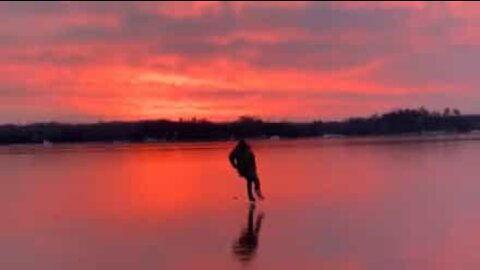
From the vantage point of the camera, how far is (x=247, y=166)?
2264cm

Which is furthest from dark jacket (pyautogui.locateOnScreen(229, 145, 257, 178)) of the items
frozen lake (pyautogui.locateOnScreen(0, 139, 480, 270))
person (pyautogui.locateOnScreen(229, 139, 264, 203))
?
frozen lake (pyautogui.locateOnScreen(0, 139, 480, 270))

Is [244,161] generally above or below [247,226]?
above

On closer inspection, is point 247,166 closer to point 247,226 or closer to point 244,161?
point 244,161

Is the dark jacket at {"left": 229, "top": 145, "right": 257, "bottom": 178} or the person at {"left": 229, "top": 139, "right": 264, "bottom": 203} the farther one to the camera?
the dark jacket at {"left": 229, "top": 145, "right": 257, "bottom": 178}

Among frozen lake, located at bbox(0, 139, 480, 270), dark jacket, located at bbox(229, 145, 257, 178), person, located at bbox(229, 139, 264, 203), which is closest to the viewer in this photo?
frozen lake, located at bbox(0, 139, 480, 270)

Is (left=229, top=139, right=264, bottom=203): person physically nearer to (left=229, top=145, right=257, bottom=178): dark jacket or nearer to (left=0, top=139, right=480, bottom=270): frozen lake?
(left=229, top=145, right=257, bottom=178): dark jacket

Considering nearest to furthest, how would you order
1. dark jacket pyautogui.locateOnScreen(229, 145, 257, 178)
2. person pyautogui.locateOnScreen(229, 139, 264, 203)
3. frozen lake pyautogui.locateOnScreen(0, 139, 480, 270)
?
frozen lake pyautogui.locateOnScreen(0, 139, 480, 270)
person pyautogui.locateOnScreen(229, 139, 264, 203)
dark jacket pyautogui.locateOnScreen(229, 145, 257, 178)

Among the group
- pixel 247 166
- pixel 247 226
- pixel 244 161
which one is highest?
pixel 244 161

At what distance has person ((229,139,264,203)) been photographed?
22.2m

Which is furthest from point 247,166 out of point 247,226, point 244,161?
point 247,226

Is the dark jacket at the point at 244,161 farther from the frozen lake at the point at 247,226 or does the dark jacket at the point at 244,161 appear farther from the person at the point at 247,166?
the frozen lake at the point at 247,226

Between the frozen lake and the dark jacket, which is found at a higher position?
the dark jacket

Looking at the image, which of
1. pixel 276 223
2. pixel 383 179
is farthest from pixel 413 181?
pixel 276 223

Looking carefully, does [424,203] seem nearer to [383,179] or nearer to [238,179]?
[383,179]
